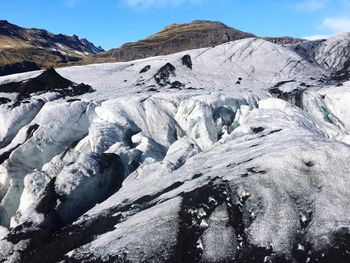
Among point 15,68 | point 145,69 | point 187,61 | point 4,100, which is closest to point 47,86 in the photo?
point 4,100

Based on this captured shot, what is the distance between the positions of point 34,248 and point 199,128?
64.0 feet

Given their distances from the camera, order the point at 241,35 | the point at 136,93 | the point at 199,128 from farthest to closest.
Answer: the point at 241,35, the point at 136,93, the point at 199,128

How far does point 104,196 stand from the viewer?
2838 cm

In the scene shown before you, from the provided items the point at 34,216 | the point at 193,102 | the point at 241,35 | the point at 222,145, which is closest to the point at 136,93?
the point at 193,102

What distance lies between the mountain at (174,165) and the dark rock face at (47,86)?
0.57ft

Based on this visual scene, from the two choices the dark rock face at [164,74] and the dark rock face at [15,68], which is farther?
the dark rock face at [15,68]

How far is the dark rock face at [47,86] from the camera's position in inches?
1743

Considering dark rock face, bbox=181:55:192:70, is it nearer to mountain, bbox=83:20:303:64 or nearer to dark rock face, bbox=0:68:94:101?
dark rock face, bbox=0:68:94:101

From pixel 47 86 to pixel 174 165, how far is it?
2188 cm

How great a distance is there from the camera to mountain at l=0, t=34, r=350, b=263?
19.6 metres

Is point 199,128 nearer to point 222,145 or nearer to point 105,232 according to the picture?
point 222,145

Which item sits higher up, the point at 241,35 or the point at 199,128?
the point at 241,35

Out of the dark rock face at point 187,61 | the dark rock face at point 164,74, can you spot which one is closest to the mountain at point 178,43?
the dark rock face at point 187,61

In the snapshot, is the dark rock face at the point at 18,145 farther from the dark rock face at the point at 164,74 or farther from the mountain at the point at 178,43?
the mountain at the point at 178,43
